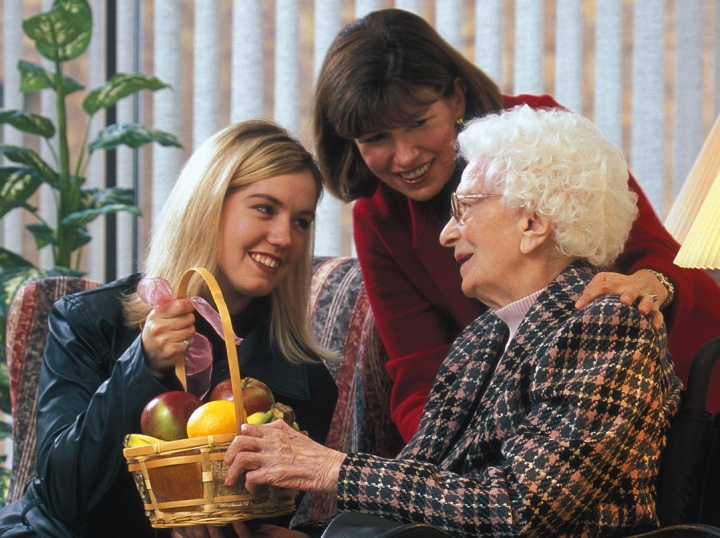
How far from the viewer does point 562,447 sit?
1.50 metres

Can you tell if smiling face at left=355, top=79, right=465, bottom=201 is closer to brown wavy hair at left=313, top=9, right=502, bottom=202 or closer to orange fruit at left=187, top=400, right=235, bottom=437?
brown wavy hair at left=313, top=9, right=502, bottom=202

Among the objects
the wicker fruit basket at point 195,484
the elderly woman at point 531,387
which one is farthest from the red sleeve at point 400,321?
the wicker fruit basket at point 195,484

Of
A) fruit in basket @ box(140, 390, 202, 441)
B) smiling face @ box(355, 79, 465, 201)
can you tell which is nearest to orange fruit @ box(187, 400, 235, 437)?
fruit in basket @ box(140, 390, 202, 441)

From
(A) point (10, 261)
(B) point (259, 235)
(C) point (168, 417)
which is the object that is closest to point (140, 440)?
(C) point (168, 417)

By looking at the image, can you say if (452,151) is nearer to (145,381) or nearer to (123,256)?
(145,381)

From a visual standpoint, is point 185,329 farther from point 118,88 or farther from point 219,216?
point 118,88

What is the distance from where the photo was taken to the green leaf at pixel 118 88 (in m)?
3.37

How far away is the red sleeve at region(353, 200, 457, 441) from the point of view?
2.45 m

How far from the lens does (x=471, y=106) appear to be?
7.88 ft

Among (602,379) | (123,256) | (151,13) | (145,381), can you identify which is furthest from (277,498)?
(151,13)

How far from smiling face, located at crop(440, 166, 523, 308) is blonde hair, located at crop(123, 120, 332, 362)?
60cm

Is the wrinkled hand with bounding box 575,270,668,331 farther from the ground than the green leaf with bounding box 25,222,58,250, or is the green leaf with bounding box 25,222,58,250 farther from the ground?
the wrinkled hand with bounding box 575,270,668,331

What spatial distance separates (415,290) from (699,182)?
722 mm

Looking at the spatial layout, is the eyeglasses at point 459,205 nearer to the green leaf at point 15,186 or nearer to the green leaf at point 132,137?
the green leaf at point 132,137
